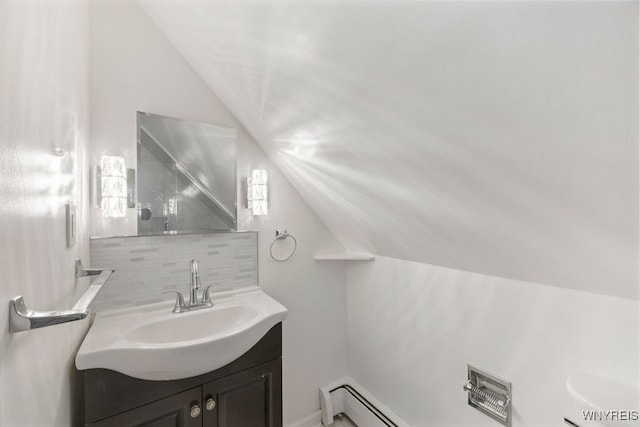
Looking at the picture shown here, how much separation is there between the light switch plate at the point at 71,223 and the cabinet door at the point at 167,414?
0.63 meters

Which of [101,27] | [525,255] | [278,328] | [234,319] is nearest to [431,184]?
[525,255]

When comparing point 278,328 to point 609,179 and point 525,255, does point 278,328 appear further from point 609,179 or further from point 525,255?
point 609,179

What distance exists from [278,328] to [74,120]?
1122mm

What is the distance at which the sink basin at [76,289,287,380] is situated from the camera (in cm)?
93

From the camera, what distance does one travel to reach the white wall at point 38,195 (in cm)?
44

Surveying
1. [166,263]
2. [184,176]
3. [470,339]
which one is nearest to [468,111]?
[470,339]

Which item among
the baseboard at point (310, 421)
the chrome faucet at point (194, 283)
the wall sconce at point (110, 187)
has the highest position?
the wall sconce at point (110, 187)

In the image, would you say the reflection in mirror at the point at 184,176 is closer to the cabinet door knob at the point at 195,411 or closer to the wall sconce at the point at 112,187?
the wall sconce at the point at 112,187

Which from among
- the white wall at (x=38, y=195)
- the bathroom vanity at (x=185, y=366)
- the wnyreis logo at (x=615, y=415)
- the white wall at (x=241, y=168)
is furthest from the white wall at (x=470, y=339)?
the white wall at (x=38, y=195)

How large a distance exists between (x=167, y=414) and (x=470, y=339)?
4.18 feet

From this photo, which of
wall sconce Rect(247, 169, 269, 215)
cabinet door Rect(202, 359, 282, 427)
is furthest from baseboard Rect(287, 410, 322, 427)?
wall sconce Rect(247, 169, 269, 215)

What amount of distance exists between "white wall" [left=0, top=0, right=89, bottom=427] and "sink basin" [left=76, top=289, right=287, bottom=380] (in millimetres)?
118

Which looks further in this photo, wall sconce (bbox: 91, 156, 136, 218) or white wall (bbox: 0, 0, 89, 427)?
wall sconce (bbox: 91, 156, 136, 218)

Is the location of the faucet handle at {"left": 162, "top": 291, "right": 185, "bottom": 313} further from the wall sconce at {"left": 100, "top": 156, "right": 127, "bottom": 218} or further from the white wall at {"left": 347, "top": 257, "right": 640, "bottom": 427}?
the white wall at {"left": 347, "top": 257, "right": 640, "bottom": 427}
